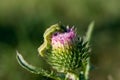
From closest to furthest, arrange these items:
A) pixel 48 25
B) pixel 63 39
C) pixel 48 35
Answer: pixel 48 35 → pixel 63 39 → pixel 48 25

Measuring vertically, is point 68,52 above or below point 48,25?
below

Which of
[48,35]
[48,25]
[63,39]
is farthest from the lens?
[48,25]

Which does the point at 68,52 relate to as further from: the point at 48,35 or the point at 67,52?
the point at 48,35

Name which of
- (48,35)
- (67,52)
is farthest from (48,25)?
(48,35)

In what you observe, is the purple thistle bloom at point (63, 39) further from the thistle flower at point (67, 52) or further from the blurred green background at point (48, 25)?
the blurred green background at point (48, 25)

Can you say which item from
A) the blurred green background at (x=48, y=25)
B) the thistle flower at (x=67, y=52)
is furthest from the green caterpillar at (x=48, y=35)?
the blurred green background at (x=48, y=25)

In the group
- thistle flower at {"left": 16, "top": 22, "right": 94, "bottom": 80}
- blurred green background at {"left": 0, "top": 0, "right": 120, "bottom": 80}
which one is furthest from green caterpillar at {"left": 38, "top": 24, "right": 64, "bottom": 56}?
blurred green background at {"left": 0, "top": 0, "right": 120, "bottom": 80}

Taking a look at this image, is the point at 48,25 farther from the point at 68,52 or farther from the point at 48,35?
the point at 48,35

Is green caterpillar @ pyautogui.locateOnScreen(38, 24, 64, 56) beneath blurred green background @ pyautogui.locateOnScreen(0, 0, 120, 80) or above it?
beneath

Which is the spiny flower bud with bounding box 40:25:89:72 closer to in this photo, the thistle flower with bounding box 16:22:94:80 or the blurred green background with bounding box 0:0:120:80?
the thistle flower with bounding box 16:22:94:80

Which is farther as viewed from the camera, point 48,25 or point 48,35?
point 48,25
